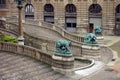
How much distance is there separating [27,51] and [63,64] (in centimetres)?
475

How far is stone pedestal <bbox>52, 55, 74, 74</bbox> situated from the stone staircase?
0.42 metres

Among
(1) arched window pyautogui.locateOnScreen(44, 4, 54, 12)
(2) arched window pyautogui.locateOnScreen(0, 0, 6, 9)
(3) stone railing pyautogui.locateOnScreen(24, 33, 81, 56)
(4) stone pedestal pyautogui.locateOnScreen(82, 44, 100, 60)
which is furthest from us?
(2) arched window pyautogui.locateOnScreen(0, 0, 6, 9)

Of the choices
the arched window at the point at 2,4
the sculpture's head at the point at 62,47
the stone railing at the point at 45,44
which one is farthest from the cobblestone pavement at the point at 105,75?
the arched window at the point at 2,4

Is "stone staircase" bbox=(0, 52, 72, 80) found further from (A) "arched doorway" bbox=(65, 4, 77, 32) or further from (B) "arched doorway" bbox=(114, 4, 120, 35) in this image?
(A) "arched doorway" bbox=(65, 4, 77, 32)

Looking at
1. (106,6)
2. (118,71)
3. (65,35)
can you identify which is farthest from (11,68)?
(106,6)

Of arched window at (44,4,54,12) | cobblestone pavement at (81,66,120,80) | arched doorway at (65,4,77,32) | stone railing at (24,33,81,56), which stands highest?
arched window at (44,4,54,12)

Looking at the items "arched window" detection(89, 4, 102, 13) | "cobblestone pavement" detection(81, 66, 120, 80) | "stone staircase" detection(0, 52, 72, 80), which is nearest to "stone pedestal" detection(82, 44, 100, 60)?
"cobblestone pavement" detection(81, 66, 120, 80)

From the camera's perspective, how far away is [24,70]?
24625mm

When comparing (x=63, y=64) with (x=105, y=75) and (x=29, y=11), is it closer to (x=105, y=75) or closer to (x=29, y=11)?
(x=105, y=75)

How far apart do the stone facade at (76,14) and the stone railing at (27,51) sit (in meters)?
31.2

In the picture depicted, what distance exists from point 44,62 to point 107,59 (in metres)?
9.08

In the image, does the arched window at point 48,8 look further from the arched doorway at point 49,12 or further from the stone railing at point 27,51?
the stone railing at point 27,51

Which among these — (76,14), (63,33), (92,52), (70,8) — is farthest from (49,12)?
(92,52)

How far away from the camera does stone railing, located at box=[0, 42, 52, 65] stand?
87.4ft
